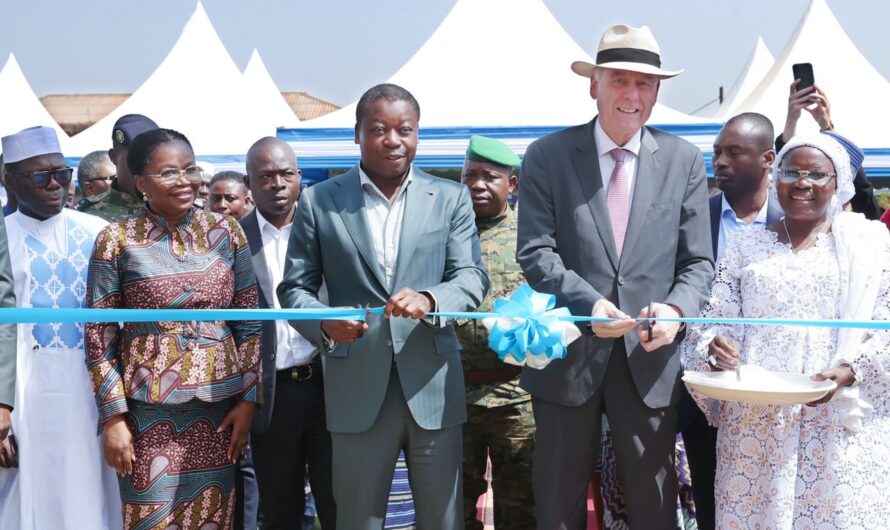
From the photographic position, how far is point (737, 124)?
17.5ft

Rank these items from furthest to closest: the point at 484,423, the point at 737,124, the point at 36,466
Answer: the point at 737,124 < the point at 484,423 < the point at 36,466

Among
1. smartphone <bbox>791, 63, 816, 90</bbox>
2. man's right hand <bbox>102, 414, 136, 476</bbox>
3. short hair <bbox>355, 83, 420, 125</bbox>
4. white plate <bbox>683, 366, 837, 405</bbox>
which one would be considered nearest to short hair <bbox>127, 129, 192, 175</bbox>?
short hair <bbox>355, 83, 420, 125</bbox>

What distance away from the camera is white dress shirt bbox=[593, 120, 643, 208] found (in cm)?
393

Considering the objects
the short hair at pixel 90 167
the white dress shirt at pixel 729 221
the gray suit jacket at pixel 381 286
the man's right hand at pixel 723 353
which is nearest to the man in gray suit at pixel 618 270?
the man's right hand at pixel 723 353

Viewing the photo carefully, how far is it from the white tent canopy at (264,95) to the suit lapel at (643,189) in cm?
1035

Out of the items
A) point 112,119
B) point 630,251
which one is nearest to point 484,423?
point 630,251

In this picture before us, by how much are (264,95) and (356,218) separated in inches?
521

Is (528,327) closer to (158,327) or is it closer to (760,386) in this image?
(760,386)

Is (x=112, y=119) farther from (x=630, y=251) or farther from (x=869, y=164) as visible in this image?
(x=630, y=251)

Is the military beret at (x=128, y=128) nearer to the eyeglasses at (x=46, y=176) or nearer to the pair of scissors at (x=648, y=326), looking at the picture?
the eyeglasses at (x=46, y=176)

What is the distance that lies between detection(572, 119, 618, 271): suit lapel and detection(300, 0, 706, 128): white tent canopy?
6144mm

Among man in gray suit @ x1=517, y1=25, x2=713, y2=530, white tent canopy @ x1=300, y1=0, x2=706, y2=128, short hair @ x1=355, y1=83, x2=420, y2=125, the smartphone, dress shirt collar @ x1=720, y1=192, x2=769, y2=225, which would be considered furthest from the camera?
white tent canopy @ x1=300, y1=0, x2=706, y2=128

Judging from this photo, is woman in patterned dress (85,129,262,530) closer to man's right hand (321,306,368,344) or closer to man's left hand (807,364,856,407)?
man's right hand (321,306,368,344)

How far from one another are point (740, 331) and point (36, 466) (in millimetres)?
3105
